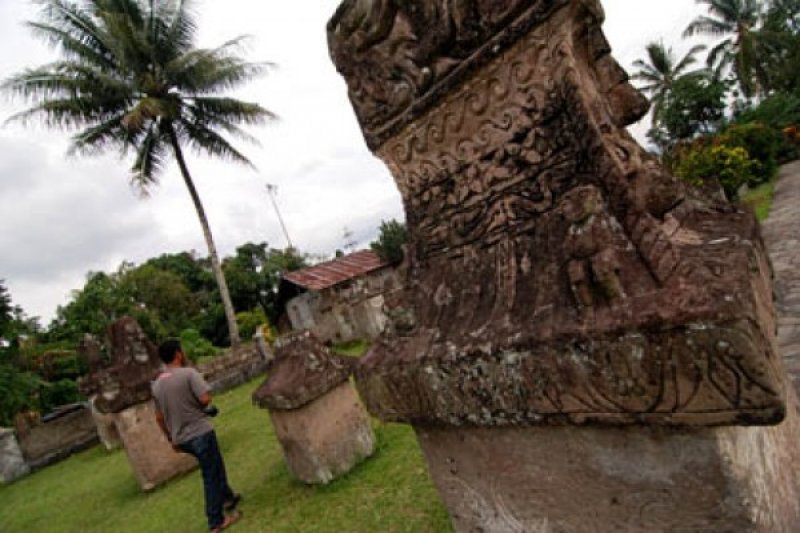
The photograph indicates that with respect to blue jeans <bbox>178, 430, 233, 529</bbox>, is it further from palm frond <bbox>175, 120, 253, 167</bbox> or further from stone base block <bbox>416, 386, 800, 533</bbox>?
palm frond <bbox>175, 120, 253, 167</bbox>

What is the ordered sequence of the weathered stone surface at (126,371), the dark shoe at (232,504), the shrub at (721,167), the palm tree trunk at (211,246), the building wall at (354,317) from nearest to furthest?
the dark shoe at (232,504) → the weathered stone surface at (126,371) → the shrub at (721,167) → the building wall at (354,317) → the palm tree trunk at (211,246)

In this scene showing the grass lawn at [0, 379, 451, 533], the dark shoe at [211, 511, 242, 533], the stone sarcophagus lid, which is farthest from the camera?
the dark shoe at [211, 511, 242, 533]


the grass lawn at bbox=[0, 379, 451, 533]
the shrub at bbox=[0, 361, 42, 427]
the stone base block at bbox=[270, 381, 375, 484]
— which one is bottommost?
the grass lawn at bbox=[0, 379, 451, 533]

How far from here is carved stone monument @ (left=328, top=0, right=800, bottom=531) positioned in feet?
2.72

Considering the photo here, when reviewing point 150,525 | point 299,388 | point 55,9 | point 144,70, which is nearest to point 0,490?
point 150,525

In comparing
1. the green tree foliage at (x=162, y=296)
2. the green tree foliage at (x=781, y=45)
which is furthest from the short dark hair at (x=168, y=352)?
the green tree foliage at (x=781, y=45)

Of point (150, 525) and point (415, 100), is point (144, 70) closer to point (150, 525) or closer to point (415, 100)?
point (150, 525)

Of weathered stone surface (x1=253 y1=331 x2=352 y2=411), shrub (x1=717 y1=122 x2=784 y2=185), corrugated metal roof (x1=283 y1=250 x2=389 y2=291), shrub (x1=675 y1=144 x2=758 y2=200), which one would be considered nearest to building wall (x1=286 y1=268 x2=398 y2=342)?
corrugated metal roof (x1=283 y1=250 x2=389 y2=291)

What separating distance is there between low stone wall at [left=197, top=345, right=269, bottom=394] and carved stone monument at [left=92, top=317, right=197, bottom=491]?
6.15 meters

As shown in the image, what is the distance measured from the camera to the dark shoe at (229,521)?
3922mm

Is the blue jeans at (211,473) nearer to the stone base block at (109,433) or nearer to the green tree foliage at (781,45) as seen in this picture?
the stone base block at (109,433)

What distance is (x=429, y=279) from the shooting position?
1.35 metres

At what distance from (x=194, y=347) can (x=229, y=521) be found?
793 inches

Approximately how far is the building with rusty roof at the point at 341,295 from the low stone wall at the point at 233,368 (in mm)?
1957
